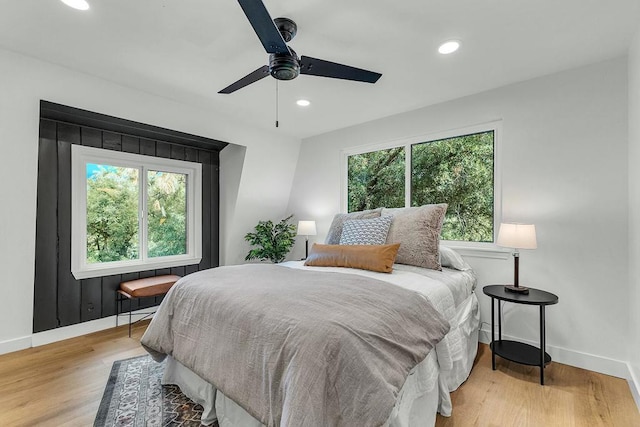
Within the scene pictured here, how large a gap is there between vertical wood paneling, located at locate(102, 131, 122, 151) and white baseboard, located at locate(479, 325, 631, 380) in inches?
178

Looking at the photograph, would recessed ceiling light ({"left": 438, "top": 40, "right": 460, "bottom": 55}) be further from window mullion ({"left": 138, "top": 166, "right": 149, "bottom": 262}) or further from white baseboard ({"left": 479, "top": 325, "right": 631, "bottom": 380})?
window mullion ({"left": 138, "top": 166, "right": 149, "bottom": 262})

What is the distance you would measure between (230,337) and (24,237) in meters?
2.35

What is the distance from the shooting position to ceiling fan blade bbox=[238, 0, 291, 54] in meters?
1.21

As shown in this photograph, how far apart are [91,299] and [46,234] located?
790 millimetres

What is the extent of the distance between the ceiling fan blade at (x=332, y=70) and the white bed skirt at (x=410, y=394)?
5.61 feet

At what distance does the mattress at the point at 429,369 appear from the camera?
58.7 inches

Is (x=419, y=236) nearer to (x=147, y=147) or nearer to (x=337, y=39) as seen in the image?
(x=337, y=39)

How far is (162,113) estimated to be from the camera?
10.1 ft

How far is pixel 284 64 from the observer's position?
167 cm

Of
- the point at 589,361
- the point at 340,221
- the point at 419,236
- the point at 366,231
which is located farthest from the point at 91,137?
→ the point at 589,361

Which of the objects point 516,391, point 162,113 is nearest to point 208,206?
point 162,113

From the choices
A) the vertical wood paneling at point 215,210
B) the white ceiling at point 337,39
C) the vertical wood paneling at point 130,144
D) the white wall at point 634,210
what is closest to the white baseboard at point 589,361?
the white wall at point 634,210

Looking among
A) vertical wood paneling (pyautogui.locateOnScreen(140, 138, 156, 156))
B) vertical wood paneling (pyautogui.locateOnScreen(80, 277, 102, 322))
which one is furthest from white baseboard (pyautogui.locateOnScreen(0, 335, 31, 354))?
vertical wood paneling (pyautogui.locateOnScreen(140, 138, 156, 156))

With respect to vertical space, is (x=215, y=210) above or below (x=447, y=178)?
below
